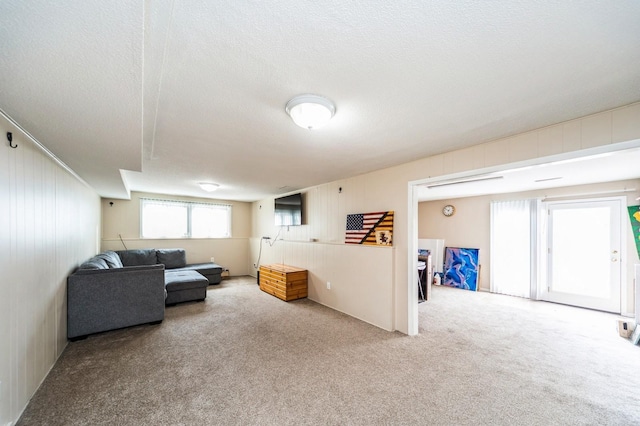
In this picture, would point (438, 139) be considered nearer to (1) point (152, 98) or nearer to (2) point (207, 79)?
(2) point (207, 79)

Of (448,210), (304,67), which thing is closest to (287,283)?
(304,67)

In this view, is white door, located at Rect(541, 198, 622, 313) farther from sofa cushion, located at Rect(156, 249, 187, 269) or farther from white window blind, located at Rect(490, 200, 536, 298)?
sofa cushion, located at Rect(156, 249, 187, 269)

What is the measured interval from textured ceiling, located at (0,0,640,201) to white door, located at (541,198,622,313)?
→ 12.4 ft

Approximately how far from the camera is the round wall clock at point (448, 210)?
21.0 ft

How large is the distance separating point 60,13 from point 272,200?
583cm

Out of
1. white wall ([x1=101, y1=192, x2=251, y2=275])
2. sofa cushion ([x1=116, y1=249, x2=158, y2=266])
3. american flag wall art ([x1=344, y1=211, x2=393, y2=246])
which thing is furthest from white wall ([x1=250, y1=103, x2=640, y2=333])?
sofa cushion ([x1=116, y1=249, x2=158, y2=266])

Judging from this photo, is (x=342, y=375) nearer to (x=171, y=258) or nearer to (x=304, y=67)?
(x=304, y=67)

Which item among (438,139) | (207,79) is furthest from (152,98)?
(438,139)

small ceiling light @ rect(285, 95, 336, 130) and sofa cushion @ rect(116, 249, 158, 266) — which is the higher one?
small ceiling light @ rect(285, 95, 336, 130)

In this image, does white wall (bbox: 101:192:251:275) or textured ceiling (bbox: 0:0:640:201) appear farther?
white wall (bbox: 101:192:251:275)

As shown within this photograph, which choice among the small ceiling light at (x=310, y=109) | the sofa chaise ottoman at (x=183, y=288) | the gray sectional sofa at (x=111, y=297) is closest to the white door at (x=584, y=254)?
the small ceiling light at (x=310, y=109)

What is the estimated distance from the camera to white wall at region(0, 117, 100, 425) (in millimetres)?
1660

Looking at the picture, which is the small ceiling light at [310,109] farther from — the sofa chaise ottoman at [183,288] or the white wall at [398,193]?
Answer: the sofa chaise ottoman at [183,288]

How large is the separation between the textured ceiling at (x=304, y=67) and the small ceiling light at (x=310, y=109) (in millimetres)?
69
